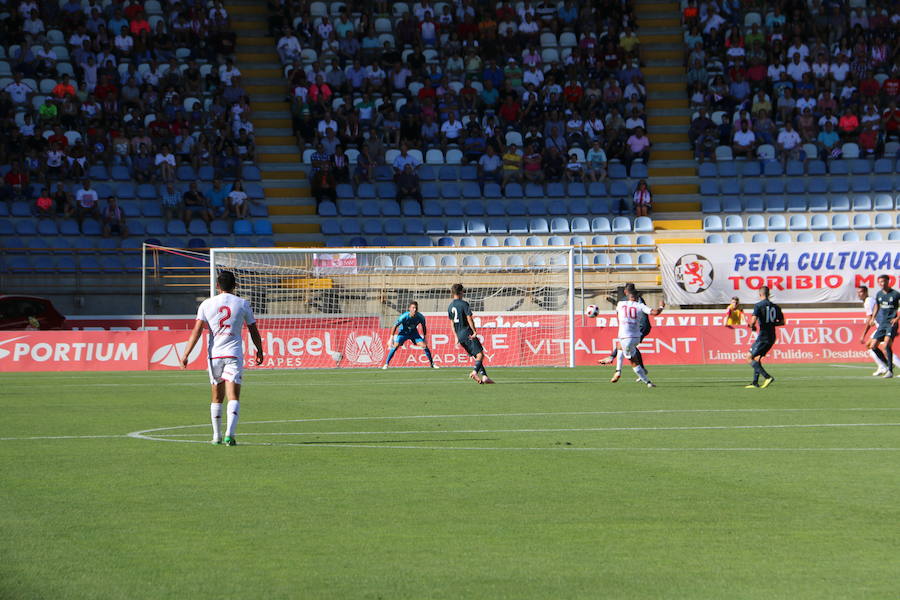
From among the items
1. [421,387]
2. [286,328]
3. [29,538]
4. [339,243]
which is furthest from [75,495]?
[339,243]

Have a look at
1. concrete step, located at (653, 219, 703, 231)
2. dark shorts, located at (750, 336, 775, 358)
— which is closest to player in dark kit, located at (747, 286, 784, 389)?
dark shorts, located at (750, 336, 775, 358)

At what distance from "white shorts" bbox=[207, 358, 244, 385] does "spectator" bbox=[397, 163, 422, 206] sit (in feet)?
80.0

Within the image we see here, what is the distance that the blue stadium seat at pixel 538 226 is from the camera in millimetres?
36000

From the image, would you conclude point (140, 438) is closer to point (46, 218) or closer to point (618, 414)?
point (618, 414)

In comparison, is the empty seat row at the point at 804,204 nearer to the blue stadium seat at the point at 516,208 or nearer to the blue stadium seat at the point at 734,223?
the blue stadium seat at the point at 734,223

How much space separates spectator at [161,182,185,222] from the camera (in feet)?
118

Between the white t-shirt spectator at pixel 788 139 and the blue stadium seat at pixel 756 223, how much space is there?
3.34 m

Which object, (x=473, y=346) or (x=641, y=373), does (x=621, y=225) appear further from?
(x=641, y=373)

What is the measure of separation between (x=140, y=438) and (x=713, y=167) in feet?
93.8

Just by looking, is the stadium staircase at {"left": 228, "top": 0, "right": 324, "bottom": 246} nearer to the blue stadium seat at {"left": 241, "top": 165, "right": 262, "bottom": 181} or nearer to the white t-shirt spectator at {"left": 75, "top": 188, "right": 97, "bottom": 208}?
the blue stadium seat at {"left": 241, "top": 165, "right": 262, "bottom": 181}

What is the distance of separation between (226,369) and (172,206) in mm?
24275

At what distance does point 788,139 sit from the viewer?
127 ft

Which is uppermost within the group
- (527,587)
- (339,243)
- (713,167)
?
(713,167)

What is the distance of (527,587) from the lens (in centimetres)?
644
